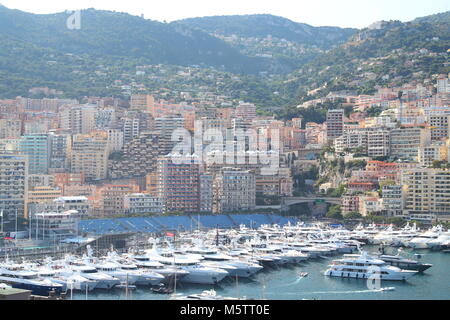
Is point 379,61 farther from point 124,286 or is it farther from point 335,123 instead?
point 124,286

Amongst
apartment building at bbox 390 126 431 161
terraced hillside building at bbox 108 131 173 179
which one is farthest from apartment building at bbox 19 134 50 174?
apartment building at bbox 390 126 431 161

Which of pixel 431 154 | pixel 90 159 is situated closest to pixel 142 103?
pixel 90 159

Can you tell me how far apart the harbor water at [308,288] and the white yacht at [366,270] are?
0.24m

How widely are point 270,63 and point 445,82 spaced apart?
111ft

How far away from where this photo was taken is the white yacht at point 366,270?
21312mm

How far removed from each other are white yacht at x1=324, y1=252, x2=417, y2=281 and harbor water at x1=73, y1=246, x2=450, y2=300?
0.79ft

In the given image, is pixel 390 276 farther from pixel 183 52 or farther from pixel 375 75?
pixel 183 52

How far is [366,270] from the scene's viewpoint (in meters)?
21.7

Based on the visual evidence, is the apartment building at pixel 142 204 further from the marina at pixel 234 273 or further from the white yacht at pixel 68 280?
the white yacht at pixel 68 280

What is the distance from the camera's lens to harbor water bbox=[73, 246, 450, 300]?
59.6 ft

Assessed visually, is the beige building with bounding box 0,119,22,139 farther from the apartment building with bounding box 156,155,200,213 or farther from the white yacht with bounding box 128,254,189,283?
the white yacht with bounding box 128,254,189,283

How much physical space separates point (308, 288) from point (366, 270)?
2814 mm

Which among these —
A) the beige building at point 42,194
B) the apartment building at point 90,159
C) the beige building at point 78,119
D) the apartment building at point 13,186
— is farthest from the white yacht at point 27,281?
the beige building at point 78,119

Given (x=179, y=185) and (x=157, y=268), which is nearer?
(x=157, y=268)
